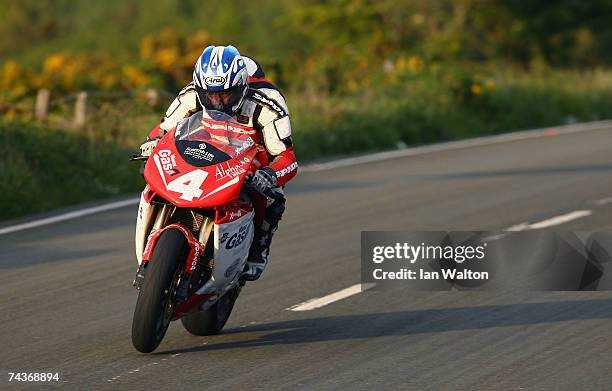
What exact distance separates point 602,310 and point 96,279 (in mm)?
3898

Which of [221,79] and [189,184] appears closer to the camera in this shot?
[189,184]

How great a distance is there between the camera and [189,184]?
7336 millimetres

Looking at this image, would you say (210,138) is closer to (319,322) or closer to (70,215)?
(319,322)

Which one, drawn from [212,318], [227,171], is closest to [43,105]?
[212,318]

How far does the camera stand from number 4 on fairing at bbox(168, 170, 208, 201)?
23.9 ft

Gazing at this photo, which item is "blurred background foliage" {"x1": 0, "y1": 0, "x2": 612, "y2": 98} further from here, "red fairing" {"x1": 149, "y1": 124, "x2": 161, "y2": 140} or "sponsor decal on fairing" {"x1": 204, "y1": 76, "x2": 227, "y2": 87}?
"sponsor decal on fairing" {"x1": 204, "y1": 76, "x2": 227, "y2": 87}

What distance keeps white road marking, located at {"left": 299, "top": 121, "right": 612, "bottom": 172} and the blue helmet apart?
32.5 ft

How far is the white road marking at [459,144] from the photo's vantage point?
61.0ft

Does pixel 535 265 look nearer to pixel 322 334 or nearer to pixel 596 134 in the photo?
pixel 322 334

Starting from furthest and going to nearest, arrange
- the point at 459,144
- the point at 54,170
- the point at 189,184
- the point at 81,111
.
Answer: the point at 459,144 < the point at 81,111 < the point at 54,170 < the point at 189,184

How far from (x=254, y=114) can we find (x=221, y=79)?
1.40 ft

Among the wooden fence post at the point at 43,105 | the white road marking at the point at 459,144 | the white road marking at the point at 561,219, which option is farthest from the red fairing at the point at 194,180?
the wooden fence post at the point at 43,105

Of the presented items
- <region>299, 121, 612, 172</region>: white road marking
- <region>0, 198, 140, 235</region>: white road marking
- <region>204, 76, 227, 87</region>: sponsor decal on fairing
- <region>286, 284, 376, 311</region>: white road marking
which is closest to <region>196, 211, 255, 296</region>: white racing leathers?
<region>204, 76, 227, 87</region>: sponsor decal on fairing

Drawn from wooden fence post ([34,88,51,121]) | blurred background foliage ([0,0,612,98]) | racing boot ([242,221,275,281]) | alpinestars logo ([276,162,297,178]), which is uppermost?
alpinestars logo ([276,162,297,178])
